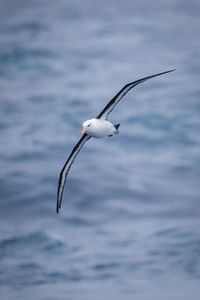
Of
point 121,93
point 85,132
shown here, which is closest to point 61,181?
point 85,132

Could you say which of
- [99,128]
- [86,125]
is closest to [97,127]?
[99,128]

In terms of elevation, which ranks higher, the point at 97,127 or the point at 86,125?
the point at 86,125

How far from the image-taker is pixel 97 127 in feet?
74.4

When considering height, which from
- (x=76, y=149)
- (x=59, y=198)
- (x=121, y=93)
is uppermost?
(x=121, y=93)

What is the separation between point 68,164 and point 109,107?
388cm

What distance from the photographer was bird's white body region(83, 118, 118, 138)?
22.7 meters

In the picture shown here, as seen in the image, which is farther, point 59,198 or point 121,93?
point 59,198

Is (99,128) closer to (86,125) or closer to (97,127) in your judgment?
(97,127)

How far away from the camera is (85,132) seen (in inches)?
909

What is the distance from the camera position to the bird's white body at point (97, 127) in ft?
74.5

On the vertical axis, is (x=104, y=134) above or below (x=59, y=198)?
above

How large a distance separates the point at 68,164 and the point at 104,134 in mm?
3063

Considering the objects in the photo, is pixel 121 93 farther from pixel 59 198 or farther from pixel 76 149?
pixel 59 198

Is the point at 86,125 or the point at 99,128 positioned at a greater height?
the point at 86,125
